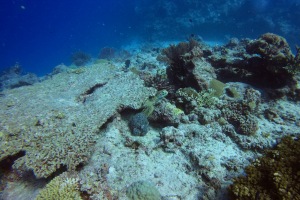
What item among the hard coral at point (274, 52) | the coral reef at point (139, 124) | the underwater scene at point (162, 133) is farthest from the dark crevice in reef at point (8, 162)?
the hard coral at point (274, 52)

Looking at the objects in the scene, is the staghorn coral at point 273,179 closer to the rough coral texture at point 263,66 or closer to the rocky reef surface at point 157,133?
the rocky reef surface at point 157,133

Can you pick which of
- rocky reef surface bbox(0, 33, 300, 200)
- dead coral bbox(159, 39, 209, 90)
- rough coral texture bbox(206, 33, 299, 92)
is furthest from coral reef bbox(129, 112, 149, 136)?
rough coral texture bbox(206, 33, 299, 92)

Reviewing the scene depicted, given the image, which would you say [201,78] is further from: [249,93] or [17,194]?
[17,194]

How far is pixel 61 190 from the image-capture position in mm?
3924

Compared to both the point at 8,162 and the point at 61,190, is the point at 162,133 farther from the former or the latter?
the point at 8,162

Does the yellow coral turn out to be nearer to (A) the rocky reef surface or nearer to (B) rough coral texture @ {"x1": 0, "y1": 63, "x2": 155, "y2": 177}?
(A) the rocky reef surface

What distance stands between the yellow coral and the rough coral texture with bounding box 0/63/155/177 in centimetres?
35

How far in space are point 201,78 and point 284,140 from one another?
3.04 metres

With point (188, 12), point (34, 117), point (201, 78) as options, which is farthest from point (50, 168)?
point (188, 12)

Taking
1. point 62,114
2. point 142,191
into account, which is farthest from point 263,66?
point 62,114

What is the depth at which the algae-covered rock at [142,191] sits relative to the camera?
3.90 metres

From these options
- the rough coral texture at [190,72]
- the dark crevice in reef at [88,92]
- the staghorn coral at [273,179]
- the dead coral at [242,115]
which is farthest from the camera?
the dark crevice in reef at [88,92]

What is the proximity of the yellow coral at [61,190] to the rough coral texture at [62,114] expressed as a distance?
35 centimetres

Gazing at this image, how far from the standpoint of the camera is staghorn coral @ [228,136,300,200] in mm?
3264
